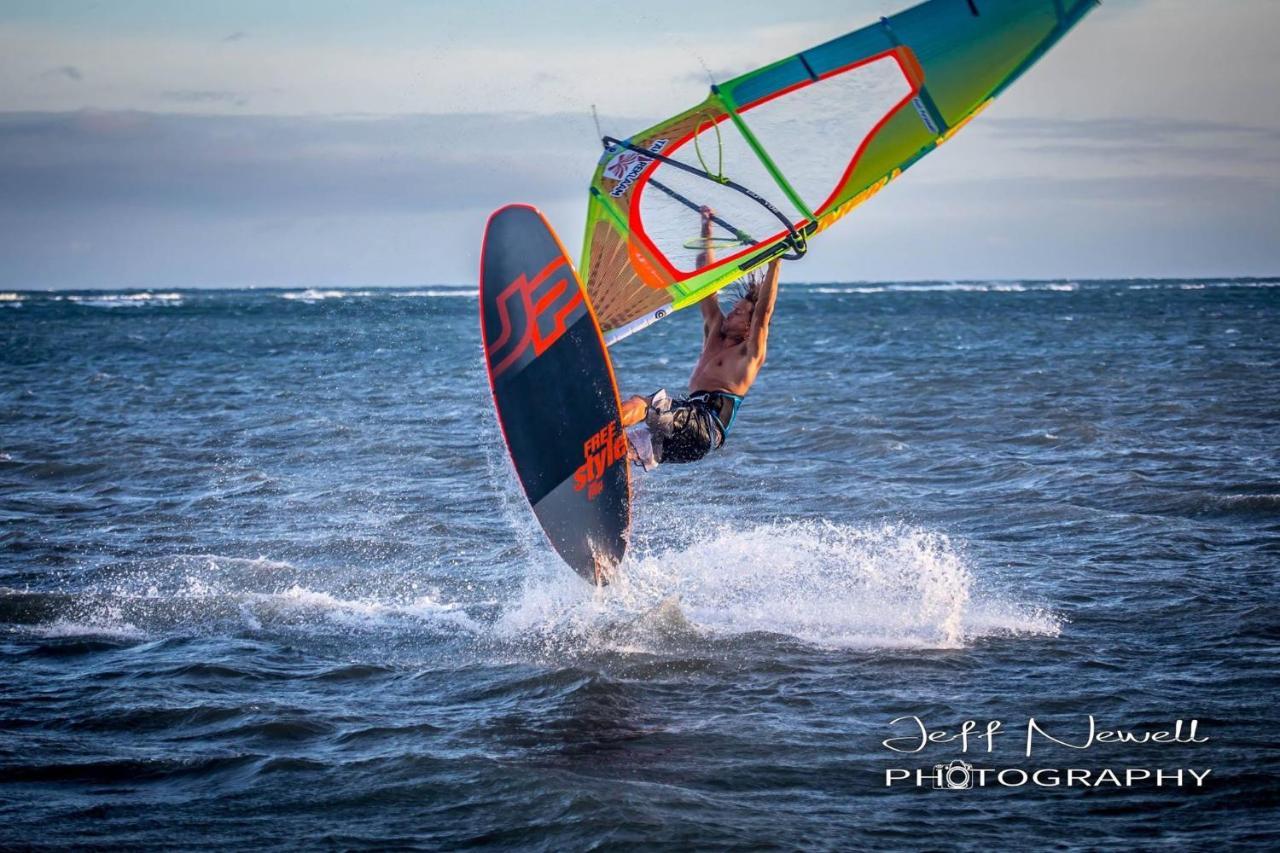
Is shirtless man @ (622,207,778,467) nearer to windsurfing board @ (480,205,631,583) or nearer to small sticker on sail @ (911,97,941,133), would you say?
windsurfing board @ (480,205,631,583)

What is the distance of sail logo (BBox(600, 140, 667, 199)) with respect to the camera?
26.6 feet

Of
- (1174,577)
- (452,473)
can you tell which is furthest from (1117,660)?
(452,473)

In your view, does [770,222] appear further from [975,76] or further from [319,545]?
[319,545]

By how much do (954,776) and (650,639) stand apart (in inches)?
87.6

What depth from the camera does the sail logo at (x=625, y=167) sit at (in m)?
8.11

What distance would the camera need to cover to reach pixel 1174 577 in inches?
319

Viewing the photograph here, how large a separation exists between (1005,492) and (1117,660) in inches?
192

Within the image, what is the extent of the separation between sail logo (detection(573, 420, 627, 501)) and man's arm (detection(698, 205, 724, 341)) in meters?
1.09

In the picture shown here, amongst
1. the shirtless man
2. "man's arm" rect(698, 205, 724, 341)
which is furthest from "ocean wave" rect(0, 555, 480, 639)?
"man's arm" rect(698, 205, 724, 341)

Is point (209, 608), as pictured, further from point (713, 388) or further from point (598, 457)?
point (713, 388)

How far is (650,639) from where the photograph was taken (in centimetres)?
702

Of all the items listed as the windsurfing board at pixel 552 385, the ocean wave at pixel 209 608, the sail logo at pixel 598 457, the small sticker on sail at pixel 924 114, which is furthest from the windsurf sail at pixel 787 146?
the ocean wave at pixel 209 608

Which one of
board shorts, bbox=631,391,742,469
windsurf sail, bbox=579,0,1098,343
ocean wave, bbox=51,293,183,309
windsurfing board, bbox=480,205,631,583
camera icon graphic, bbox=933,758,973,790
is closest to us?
camera icon graphic, bbox=933,758,973,790

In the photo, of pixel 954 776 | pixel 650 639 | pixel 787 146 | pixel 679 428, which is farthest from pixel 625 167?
pixel 954 776
